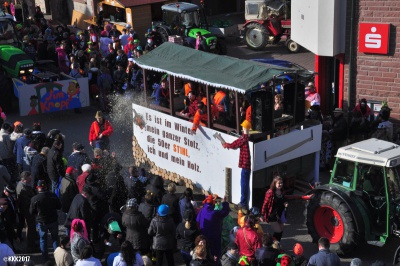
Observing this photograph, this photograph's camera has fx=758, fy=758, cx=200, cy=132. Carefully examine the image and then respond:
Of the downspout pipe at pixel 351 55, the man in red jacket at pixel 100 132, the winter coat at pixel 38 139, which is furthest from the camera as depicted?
the downspout pipe at pixel 351 55

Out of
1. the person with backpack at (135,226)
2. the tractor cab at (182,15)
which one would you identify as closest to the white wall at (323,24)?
the person with backpack at (135,226)

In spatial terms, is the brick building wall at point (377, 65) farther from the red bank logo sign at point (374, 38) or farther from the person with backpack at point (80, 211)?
the person with backpack at point (80, 211)

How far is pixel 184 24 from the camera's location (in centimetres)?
2816

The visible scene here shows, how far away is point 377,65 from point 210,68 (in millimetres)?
4762

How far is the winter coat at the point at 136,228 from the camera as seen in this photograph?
11320 millimetres

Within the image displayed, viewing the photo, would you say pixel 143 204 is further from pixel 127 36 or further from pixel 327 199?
pixel 127 36

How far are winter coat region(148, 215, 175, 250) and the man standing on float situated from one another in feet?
7.89

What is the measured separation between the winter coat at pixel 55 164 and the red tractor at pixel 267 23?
50.0ft

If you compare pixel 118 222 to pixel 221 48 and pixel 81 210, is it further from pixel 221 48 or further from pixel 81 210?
pixel 221 48

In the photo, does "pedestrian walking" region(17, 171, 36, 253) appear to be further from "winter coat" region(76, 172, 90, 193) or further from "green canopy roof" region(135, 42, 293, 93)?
"green canopy roof" region(135, 42, 293, 93)

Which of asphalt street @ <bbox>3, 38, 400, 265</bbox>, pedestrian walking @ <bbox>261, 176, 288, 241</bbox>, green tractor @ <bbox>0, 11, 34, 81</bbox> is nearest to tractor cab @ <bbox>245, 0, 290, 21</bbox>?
asphalt street @ <bbox>3, 38, 400, 265</bbox>

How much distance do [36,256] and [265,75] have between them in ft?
16.8

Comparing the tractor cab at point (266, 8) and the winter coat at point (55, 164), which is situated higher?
the tractor cab at point (266, 8)

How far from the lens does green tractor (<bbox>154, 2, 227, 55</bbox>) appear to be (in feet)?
90.1
